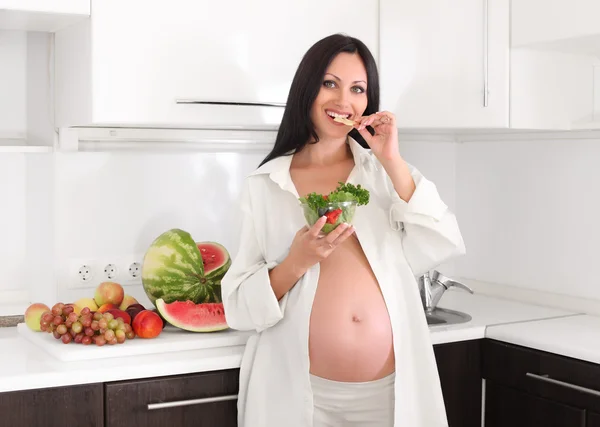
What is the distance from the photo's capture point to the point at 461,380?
2.43 meters

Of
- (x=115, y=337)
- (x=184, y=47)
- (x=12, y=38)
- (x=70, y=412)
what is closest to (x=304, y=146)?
(x=184, y=47)

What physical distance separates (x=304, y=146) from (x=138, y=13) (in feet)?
1.80

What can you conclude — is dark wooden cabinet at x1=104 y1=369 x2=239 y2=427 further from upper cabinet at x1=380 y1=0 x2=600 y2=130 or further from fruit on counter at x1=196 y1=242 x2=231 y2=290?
upper cabinet at x1=380 y1=0 x2=600 y2=130

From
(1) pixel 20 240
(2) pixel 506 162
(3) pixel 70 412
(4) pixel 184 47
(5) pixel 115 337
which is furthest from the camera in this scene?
(2) pixel 506 162

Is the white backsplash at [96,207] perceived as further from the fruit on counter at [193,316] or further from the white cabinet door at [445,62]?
the white cabinet door at [445,62]

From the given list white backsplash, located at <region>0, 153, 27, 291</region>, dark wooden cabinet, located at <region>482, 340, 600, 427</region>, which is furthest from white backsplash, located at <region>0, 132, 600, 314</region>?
dark wooden cabinet, located at <region>482, 340, 600, 427</region>

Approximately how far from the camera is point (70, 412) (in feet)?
6.42

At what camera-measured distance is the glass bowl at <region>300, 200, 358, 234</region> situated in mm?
1864

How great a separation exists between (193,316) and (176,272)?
0.47ft

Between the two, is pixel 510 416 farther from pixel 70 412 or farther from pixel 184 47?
pixel 184 47

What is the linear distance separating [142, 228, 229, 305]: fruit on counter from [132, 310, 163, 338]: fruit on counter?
157 millimetres

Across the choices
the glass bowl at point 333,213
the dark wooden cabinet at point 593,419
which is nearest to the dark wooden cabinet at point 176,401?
the glass bowl at point 333,213

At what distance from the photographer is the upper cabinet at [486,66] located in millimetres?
2438

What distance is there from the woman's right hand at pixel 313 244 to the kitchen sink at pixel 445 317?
781 mm
